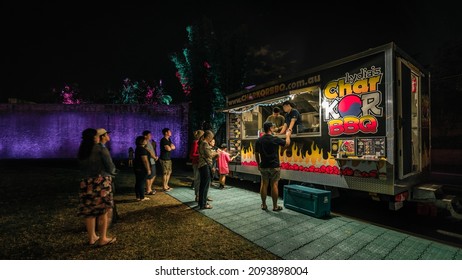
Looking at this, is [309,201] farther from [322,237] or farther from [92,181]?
[92,181]

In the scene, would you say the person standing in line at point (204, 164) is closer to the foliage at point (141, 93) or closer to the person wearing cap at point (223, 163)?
the person wearing cap at point (223, 163)

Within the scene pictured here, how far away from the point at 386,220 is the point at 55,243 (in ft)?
19.8

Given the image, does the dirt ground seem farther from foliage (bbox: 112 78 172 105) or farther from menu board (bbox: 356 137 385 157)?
foliage (bbox: 112 78 172 105)

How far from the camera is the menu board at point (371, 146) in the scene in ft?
14.1

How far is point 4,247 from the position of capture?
365cm

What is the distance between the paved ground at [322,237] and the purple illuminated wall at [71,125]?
584 inches

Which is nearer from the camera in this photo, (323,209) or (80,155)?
A: (80,155)

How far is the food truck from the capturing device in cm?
424

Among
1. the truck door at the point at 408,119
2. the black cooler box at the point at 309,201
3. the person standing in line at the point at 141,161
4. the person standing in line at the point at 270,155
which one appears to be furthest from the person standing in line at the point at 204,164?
the truck door at the point at 408,119

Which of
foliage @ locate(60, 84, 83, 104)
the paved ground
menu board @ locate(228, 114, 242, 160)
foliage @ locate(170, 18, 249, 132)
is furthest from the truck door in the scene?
foliage @ locate(60, 84, 83, 104)

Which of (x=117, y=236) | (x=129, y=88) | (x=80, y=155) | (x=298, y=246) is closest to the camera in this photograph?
(x=80, y=155)

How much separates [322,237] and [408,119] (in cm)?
291

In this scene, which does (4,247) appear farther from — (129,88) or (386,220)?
(129,88)

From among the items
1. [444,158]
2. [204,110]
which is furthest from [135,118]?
[444,158]
